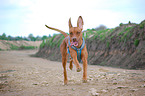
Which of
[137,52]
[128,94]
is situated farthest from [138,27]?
[128,94]

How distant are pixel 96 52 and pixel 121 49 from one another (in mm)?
4704

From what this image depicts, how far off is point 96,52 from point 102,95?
17.2 metres

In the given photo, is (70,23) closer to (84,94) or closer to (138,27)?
(84,94)

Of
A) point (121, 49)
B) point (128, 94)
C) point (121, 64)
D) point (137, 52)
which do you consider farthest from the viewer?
point (121, 49)

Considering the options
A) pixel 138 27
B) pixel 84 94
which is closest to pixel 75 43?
pixel 84 94

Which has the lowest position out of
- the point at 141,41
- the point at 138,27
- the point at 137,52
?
the point at 137,52

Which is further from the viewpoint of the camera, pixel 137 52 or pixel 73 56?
pixel 137 52

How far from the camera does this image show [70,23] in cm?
650

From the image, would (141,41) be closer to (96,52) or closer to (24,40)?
(96,52)

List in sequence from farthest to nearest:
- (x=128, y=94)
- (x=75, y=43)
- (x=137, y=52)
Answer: (x=137, y=52) < (x=75, y=43) < (x=128, y=94)

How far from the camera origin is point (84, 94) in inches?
178

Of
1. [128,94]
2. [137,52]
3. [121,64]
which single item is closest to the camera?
[128,94]

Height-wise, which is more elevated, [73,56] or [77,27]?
[77,27]


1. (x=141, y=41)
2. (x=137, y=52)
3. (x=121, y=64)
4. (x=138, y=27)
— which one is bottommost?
(x=121, y=64)
